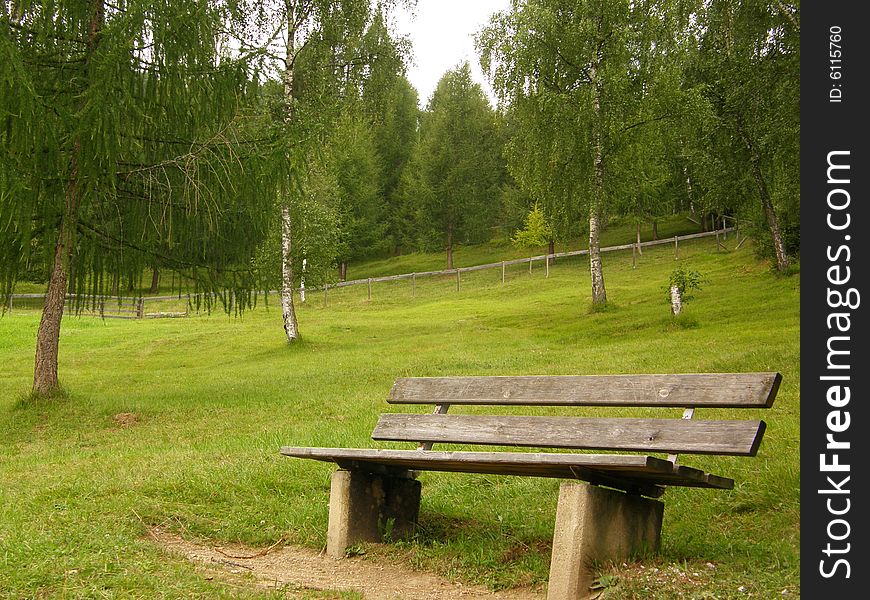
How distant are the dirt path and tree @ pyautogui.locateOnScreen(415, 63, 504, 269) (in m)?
42.0

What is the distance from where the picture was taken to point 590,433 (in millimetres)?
4387

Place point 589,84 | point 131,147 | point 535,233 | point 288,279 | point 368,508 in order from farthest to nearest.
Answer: point 535,233 < point 589,84 < point 288,279 < point 131,147 < point 368,508

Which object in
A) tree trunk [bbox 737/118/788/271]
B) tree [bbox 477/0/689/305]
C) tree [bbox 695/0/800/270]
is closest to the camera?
tree [bbox 695/0/800/270]

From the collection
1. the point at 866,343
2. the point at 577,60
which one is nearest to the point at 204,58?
the point at 866,343

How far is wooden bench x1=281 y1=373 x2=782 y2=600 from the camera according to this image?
3.96 metres

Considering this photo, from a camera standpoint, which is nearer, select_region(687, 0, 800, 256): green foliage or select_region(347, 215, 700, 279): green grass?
select_region(687, 0, 800, 256): green foliage

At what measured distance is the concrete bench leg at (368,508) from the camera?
5230 mm

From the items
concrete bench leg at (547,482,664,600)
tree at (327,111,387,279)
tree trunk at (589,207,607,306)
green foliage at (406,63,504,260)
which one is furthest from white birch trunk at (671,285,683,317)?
green foliage at (406,63,504,260)

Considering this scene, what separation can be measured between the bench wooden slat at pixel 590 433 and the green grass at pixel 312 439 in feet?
2.01

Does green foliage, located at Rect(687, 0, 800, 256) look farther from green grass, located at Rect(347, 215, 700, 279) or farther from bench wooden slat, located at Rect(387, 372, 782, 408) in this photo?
green grass, located at Rect(347, 215, 700, 279)

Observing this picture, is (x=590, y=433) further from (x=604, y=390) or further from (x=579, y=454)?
(x=579, y=454)

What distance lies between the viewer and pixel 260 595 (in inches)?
164

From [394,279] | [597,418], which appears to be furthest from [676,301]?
[394,279]

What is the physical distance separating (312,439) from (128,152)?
20.7ft
